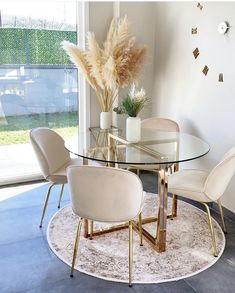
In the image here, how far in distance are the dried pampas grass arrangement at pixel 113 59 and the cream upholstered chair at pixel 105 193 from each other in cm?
142

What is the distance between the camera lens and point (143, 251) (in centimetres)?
251

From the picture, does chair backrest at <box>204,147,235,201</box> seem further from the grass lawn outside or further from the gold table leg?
the grass lawn outside

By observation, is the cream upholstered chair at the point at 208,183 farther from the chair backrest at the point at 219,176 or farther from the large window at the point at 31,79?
the large window at the point at 31,79

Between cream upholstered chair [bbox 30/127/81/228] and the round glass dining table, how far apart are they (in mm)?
159

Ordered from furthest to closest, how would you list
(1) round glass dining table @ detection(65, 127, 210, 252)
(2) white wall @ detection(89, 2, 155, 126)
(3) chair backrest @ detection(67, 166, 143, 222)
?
(2) white wall @ detection(89, 2, 155, 126)
(1) round glass dining table @ detection(65, 127, 210, 252)
(3) chair backrest @ detection(67, 166, 143, 222)

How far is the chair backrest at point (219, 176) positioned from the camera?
2311 mm

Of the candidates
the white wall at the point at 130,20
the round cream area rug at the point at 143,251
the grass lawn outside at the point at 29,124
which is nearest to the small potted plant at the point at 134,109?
the round cream area rug at the point at 143,251

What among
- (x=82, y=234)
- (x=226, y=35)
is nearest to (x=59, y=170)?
(x=82, y=234)

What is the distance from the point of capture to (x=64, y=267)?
2.29 m

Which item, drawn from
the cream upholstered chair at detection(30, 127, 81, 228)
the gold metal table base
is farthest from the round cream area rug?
the cream upholstered chair at detection(30, 127, 81, 228)

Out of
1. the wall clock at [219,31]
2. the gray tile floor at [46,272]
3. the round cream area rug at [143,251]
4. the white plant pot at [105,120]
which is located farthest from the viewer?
the white plant pot at [105,120]

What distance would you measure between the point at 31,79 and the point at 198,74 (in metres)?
1.89

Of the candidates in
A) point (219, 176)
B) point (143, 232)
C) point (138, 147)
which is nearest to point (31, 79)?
point (138, 147)

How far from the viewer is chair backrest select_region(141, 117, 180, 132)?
11.1 ft
